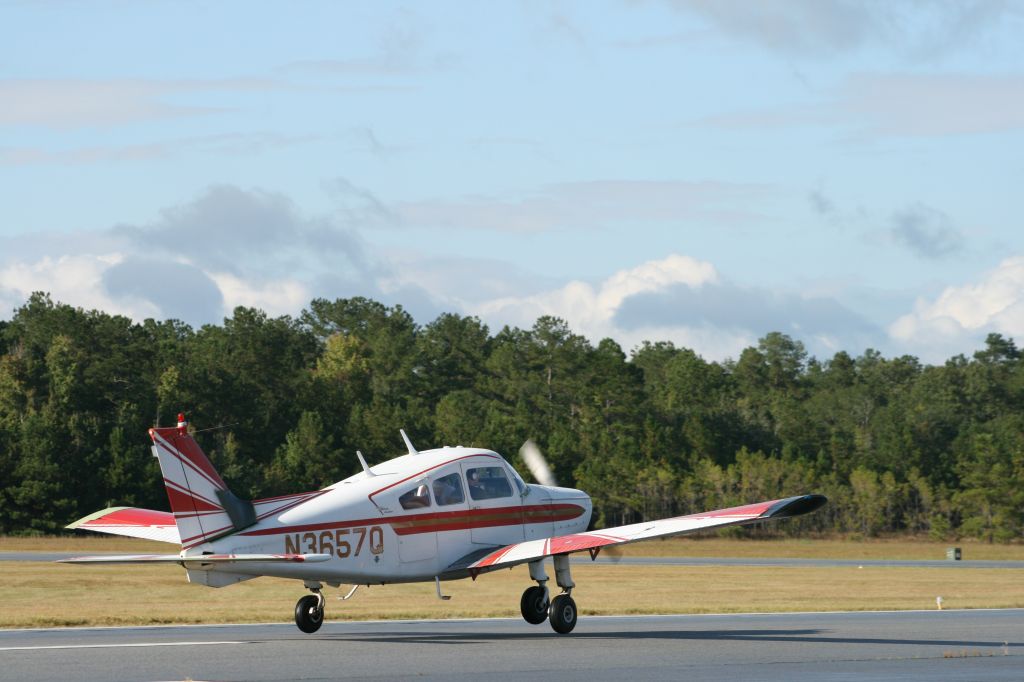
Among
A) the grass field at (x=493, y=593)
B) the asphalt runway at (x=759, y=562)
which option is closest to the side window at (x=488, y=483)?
the grass field at (x=493, y=593)

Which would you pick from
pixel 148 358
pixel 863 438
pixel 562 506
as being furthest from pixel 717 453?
pixel 562 506

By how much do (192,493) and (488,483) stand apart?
17.7 ft

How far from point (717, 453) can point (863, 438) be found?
1372 cm

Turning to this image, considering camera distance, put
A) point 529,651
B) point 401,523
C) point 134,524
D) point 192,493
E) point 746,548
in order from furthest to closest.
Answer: point 746,548 → point 134,524 → point 401,523 → point 529,651 → point 192,493

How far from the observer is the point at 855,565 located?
59.3 metres

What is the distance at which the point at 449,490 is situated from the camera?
923 inches

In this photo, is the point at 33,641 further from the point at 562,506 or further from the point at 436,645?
the point at 562,506

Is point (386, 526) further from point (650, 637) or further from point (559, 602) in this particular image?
point (650, 637)

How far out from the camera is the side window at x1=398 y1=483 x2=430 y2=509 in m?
22.8

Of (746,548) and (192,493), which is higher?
(192,493)

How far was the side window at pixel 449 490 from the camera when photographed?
23250 millimetres

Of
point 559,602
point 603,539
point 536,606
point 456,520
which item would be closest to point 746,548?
point 536,606

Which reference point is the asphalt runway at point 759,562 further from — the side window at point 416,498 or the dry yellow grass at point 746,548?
the side window at point 416,498

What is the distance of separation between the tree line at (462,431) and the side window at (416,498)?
180 ft
